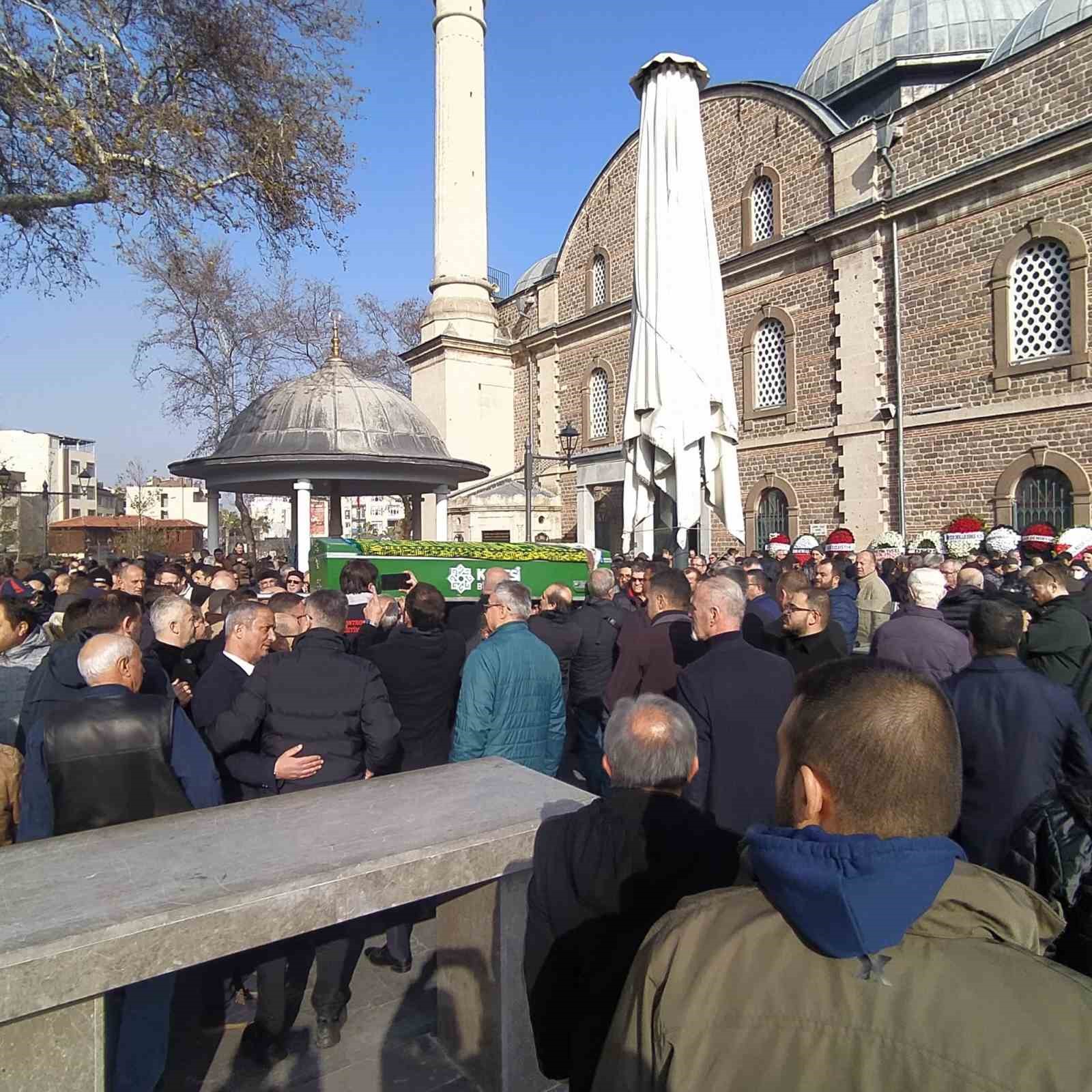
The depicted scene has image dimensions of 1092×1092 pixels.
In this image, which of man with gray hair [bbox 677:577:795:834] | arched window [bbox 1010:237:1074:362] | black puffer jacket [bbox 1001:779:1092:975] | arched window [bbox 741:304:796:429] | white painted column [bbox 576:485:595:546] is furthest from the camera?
white painted column [bbox 576:485:595:546]

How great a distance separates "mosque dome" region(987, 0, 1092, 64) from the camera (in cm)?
1677

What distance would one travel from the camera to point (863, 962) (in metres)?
1.04

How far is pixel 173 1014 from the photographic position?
3291mm

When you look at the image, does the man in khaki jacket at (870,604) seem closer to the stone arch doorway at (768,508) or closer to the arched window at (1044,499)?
the arched window at (1044,499)

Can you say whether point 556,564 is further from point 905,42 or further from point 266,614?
point 905,42

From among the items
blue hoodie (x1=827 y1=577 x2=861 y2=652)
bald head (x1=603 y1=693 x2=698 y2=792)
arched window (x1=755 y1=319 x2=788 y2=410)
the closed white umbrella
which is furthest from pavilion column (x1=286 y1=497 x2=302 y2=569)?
arched window (x1=755 y1=319 x2=788 y2=410)

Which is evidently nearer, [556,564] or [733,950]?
[733,950]

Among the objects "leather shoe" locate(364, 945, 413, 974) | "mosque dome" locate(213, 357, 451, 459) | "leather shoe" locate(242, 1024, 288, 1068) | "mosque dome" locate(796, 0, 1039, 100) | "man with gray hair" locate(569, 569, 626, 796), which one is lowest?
"leather shoe" locate(364, 945, 413, 974)

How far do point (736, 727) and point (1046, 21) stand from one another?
69.0 feet

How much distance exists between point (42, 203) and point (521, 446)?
1965cm

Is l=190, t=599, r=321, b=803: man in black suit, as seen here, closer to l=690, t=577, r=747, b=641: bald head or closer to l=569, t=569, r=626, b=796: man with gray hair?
l=690, t=577, r=747, b=641: bald head

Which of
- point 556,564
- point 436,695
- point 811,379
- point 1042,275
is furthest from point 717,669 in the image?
point 811,379

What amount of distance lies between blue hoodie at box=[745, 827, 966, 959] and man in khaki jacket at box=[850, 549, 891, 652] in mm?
6354

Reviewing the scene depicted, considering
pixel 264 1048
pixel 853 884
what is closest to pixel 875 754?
pixel 853 884
